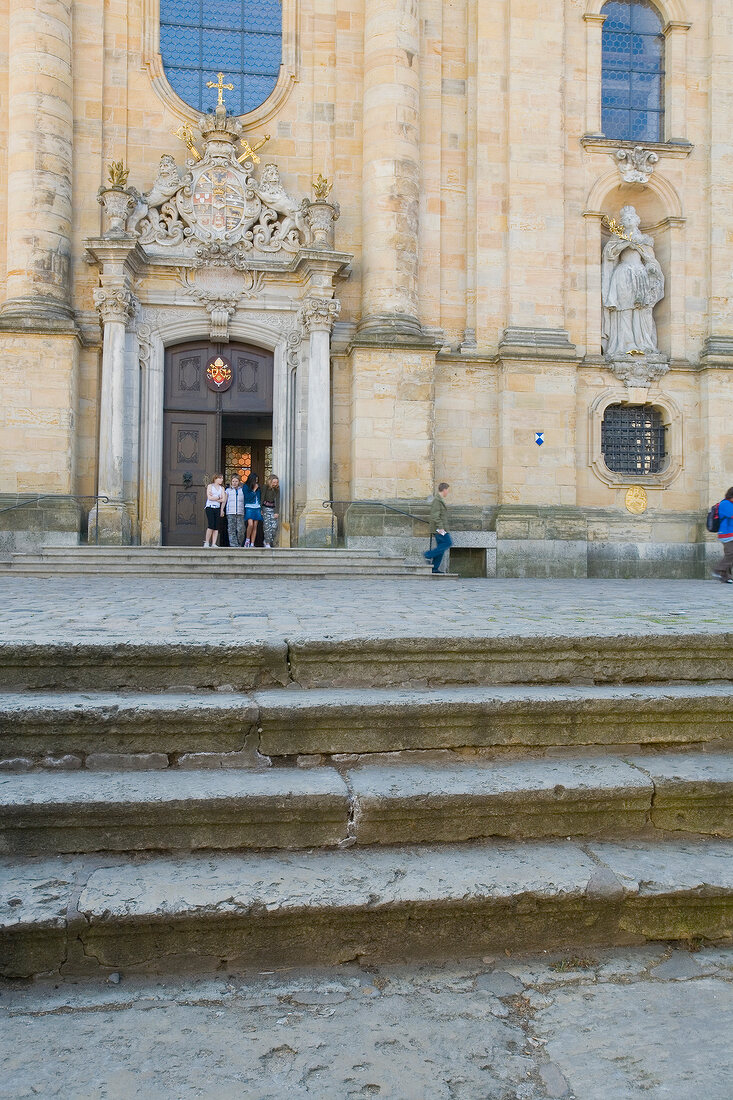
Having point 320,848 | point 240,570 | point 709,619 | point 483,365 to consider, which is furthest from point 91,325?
point 320,848

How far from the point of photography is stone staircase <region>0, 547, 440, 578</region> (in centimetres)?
1234

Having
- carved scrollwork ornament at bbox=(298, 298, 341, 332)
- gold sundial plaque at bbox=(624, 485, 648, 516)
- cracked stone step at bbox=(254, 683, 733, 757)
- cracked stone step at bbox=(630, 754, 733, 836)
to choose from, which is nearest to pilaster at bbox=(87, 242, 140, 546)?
carved scrollwork ornament at bbox=(298, 298, 341, 332)

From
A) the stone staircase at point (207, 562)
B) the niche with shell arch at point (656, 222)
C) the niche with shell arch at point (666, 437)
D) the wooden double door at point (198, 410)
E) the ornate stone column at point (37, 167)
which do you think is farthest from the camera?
the niche with shell arch at point (656, 222)

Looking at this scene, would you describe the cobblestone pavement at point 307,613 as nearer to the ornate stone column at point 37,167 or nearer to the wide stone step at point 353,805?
the wide stone step at point 353,805

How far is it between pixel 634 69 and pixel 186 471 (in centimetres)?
1264

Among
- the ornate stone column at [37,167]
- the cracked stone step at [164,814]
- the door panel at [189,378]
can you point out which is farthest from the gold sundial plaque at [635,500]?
the cracked stone step at [164,814]

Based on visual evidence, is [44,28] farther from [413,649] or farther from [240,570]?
[413,649]

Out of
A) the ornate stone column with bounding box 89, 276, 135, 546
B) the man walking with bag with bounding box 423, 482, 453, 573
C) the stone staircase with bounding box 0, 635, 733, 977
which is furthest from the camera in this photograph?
the ornate stone column with bounding box 89, 276, 135, 546

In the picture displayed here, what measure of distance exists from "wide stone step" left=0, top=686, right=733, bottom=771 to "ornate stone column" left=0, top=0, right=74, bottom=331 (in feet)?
42.0

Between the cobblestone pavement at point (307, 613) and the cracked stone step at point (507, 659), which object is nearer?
the cracked stone step at point (507, 659)

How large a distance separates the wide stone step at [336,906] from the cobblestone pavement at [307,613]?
1.40m

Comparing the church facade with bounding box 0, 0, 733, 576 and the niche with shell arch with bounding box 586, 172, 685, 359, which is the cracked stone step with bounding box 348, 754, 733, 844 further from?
the niche with shell arch with bounding box 586, 172, 685, 359

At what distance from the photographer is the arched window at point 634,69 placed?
17.8m

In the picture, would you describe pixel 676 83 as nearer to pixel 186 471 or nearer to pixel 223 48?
pixel 223 48
